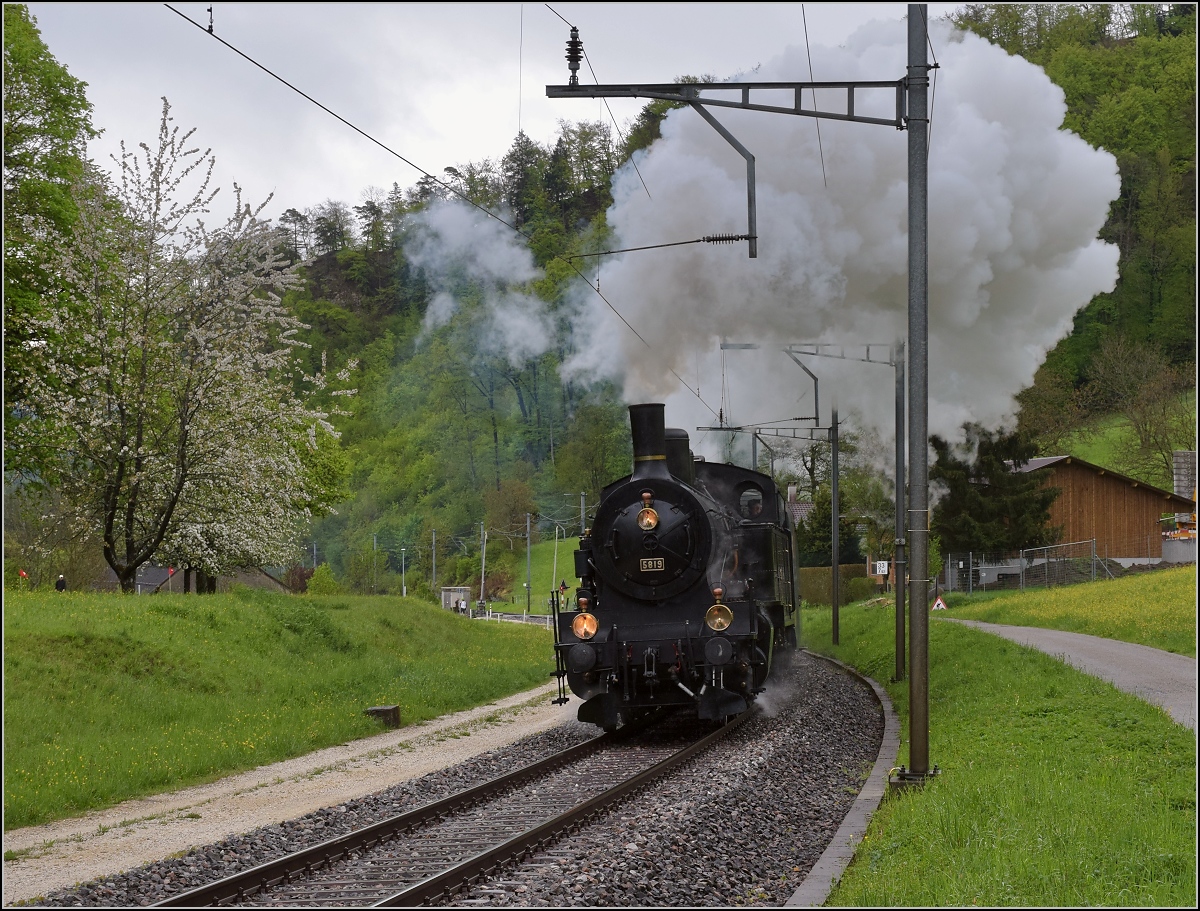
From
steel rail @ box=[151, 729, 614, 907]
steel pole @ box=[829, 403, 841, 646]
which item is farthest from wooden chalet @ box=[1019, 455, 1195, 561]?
steel rail @ box=[151, 729, 614, 907]

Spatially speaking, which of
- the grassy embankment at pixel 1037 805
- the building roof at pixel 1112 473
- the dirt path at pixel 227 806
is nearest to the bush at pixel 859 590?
the building roof at pixel 1112 473

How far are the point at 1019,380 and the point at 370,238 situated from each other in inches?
2627

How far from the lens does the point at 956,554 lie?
147ft

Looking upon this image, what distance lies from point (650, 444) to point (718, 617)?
2228 millimetres

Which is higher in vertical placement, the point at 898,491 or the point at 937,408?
the point at 937,408

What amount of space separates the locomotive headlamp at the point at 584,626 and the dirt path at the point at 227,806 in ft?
6.74

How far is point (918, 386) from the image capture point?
995 centimetres

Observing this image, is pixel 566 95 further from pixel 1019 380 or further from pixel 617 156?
pixel 617 156

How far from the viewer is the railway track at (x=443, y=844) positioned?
6754mm

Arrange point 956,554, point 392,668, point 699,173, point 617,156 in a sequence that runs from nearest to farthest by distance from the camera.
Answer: point 699,173 < point 392,668 < point 956,554 < point 617,156

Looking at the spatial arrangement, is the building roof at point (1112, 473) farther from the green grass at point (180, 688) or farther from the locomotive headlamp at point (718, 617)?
the locomotive headlamp at point (718, 617)

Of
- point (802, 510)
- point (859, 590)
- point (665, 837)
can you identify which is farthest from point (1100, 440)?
→ point (665, 837)

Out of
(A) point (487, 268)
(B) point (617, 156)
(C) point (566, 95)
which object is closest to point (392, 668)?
(C) point (566, 95)

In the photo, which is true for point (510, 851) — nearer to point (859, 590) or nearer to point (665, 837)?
point (665, 837)
